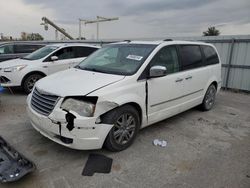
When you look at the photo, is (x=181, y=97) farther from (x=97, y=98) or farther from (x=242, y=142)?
(x=97, y=98)

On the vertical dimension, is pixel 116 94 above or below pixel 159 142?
above

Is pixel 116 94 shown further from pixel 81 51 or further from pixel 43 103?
pixel 81 51

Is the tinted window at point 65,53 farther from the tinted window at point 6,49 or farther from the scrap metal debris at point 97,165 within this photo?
the scrap metal debris at point 97,165

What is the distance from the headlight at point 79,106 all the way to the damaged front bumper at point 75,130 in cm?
6

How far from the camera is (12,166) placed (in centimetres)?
255

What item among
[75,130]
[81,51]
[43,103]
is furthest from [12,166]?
[81,51]

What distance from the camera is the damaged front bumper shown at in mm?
2844

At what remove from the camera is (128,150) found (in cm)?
342

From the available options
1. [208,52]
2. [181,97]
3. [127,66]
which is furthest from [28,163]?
[208,52]

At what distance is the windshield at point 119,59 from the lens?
3590mm

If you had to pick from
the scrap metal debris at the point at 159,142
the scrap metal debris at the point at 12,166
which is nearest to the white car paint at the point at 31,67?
the scrap metal debris at the point at 12,166

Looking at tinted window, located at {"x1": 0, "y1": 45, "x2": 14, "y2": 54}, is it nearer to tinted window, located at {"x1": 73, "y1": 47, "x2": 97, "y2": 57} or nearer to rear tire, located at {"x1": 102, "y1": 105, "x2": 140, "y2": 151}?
tinted window, located at {"x1": 73, "y1": 47, "x2": 97, "y2": 57}

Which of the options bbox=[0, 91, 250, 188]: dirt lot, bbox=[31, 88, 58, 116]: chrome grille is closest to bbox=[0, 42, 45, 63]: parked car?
bbox=[0, 91, 250, 188]: dirt lot

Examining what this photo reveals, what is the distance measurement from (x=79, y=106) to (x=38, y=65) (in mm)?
4449
